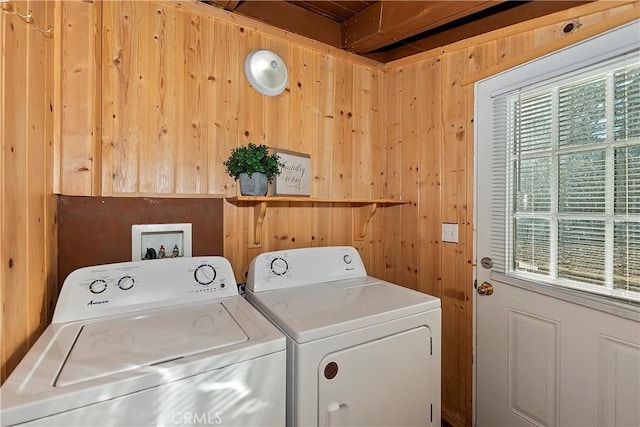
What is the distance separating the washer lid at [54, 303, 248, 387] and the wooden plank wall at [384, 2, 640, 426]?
1313mm

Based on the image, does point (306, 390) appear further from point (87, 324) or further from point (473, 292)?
point (473, 292)

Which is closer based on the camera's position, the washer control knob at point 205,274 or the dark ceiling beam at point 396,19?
the washer control knob at point 205,274

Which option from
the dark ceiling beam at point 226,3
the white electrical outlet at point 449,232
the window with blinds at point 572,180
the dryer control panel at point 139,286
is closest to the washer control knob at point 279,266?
the dryer control panel at point 139,286

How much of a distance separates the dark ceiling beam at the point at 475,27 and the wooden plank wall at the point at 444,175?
0.13 feet

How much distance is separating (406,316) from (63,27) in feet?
6.10

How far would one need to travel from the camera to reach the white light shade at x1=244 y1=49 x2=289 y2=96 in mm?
1731

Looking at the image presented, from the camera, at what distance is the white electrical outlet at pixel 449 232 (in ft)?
5.98

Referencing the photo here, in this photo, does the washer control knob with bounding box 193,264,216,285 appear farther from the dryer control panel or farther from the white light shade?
the white light shade

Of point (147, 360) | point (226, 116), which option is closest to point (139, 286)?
point (147, 360)

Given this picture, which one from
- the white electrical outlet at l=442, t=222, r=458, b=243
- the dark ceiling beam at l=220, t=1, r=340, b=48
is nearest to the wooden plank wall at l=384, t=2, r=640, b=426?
the white electrical outlet at l=442, t=222, r=458, b=243

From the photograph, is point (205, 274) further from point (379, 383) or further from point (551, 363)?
point (551, 363)

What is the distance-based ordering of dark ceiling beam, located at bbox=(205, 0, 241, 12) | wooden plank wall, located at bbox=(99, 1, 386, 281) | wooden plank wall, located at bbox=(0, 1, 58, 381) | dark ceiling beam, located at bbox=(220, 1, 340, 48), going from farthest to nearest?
dark ceiling beam, located at bbox=(220, 1, 340, 48)
dark ceiling beam, located at bbox=(205, 0, 241, 12)
wooden plank wall, located at bbox=(99, 1, 386, 281)
wooden plank wall, located at bbox=(0, 1, 58, 381)

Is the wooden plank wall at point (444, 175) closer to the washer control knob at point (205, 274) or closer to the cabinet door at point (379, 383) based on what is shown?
the cabinet door at point (379, 383)

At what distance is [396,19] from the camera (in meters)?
1.69
